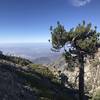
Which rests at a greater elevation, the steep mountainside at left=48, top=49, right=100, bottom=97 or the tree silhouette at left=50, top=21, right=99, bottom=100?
the tree silhouette at left=50, top=21, right=99, bottom=100

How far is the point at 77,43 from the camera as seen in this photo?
37375mm

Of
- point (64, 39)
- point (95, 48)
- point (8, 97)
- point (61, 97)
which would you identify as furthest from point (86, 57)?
point (8, 97)

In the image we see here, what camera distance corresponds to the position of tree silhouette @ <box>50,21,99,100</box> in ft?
124

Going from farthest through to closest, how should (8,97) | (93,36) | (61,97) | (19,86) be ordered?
(93,36)
(61,97)
(19,86)
(8,97)

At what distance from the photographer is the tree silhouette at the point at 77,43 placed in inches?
1483

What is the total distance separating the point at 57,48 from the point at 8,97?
18.5 m

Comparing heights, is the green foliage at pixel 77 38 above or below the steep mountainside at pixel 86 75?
above

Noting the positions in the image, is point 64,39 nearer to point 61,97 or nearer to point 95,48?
point 95,48

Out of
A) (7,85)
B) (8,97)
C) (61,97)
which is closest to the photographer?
(8,97)

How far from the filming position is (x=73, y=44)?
38.3m

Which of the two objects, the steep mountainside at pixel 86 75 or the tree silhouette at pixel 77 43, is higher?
the tree silhouette at pixel 77 43

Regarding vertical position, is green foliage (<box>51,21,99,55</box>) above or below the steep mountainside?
above

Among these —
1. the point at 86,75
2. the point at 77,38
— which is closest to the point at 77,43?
the point at 77,38

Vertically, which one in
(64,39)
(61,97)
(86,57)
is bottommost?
(61,97)
